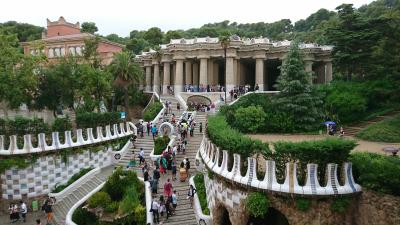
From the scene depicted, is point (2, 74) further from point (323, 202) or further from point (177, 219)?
point (323, 202)

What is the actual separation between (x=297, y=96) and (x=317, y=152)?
19.7m

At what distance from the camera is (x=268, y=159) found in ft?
52.5

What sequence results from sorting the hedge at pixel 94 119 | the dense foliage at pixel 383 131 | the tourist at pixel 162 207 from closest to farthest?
the tourist at pixel 162 207
the dense foliage at pixel 383 131
the hedge at pixel 94 119

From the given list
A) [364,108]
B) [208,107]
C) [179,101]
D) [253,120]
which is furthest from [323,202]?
[179,101]

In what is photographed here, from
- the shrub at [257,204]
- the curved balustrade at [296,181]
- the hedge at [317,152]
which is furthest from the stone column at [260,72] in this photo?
the shrub at [257,204]

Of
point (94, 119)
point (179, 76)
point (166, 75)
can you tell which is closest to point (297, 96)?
point (179, 76)

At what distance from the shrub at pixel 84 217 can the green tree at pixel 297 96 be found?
19.4 meters

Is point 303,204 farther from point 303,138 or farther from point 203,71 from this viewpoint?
point 203,71

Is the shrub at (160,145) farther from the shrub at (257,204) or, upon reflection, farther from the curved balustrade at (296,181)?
the shrub at (257,204)

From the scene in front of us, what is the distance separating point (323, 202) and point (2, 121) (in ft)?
73.3

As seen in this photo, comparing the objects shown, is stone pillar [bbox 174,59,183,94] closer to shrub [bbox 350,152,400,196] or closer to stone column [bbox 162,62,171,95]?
stone column [bbox 162,62,171,95]

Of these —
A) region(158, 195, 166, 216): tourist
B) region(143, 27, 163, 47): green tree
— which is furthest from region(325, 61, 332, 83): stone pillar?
region(143, 27, 163, 47): green tree

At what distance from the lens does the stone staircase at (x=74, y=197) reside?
78.9 ft

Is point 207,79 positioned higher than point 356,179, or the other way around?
point 207,79
